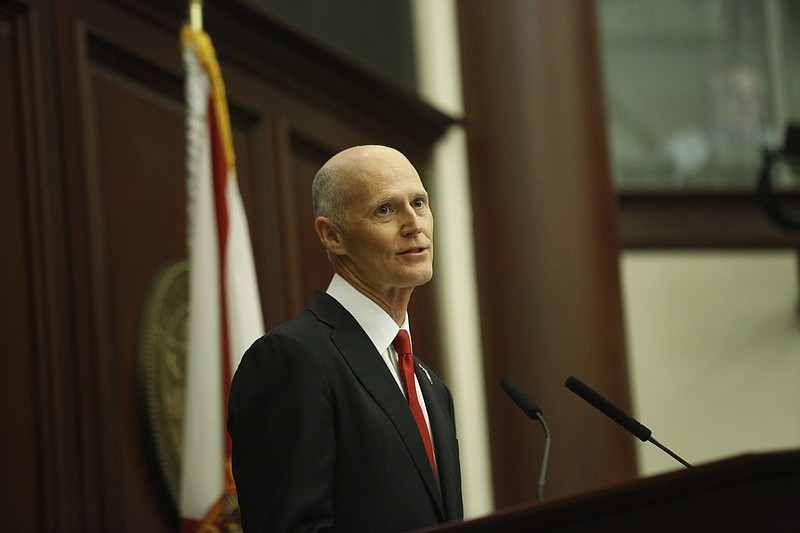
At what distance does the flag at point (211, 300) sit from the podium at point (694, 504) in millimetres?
2013

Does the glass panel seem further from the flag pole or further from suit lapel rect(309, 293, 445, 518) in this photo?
suit lapel rect(309, 293, 445, 518)

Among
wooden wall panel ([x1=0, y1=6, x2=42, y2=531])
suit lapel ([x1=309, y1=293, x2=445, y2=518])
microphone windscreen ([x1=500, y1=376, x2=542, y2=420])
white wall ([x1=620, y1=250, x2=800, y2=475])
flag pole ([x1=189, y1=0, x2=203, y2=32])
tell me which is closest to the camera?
suit lapel ([x1=309, y1=293, x2=445, y2=518])

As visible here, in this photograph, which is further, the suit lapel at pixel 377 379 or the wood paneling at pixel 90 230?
the wood paneling at pixel 90 230

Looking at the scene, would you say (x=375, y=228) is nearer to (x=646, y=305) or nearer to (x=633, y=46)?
(x=646, y=305)

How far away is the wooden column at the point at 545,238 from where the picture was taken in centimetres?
545

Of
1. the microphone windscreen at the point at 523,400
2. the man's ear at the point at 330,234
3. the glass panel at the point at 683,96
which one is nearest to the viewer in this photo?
the man's ear at the point at 330,234

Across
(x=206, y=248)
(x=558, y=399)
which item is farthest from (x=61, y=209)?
(x=558, y=399)

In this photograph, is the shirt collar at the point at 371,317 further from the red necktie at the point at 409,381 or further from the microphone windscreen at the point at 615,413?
the microphone windscreen at the point at 615,413

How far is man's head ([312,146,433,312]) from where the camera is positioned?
217 cm

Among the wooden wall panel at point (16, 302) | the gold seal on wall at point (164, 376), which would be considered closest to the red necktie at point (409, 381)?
the wooden wall panel at point (16, 302)

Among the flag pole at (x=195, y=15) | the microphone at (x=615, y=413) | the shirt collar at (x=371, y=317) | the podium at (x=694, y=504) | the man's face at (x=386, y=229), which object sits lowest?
the podium at (x=694, y=504)

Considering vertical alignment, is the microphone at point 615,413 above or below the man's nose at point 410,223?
below

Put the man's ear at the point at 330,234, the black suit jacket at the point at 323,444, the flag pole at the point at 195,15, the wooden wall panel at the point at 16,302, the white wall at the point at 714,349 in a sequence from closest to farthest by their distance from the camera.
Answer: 1. the black suit jacket at the point at 323,444
2. the man's ear at the point at 330,234
3. the wooden wall panel at the point at 16,302
4. the flag pole at the point at 195,15
5. the white wall at the point at 714,349

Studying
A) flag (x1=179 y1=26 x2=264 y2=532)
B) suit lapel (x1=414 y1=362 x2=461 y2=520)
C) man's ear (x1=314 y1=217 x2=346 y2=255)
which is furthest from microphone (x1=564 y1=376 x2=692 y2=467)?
flag (x1=179 y1=26 x2=264 y2=532)
